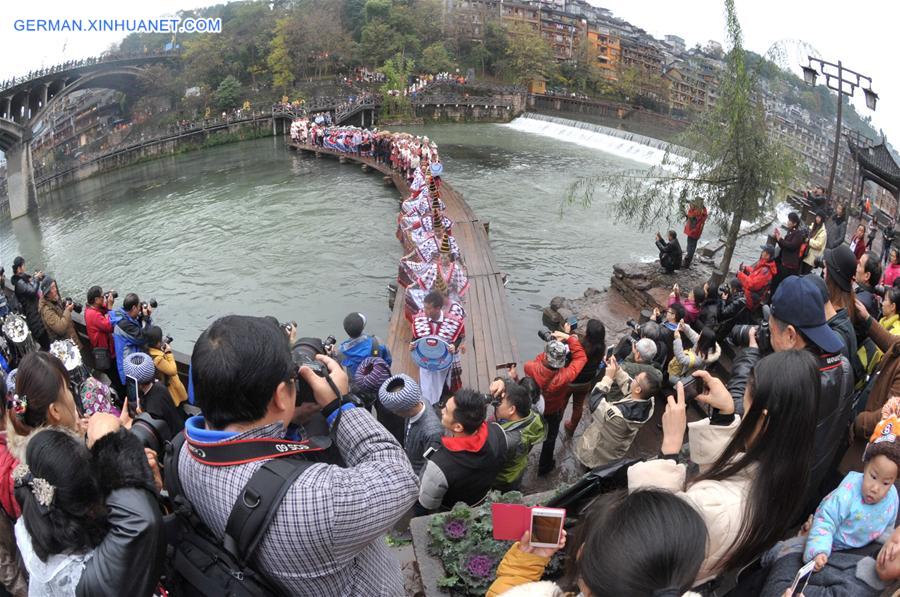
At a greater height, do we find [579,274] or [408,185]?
[408,185]

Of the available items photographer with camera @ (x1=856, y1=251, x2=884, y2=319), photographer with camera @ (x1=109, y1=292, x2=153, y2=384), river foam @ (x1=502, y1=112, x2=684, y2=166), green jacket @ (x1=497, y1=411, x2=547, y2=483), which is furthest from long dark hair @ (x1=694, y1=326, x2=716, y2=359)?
river foam @ (x1=502, y1=112, x2=684, y2=166)

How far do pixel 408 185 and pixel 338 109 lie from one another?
2002cm

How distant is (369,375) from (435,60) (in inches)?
1816

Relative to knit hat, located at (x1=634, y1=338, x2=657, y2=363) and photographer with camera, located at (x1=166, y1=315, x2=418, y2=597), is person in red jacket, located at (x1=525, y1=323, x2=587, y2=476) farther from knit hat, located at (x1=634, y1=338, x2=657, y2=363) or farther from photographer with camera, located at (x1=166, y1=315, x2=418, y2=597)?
photographer with camera, located at (x1=166, y1=315, x2=418, y2=597)

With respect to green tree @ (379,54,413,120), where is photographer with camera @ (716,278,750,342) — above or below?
below

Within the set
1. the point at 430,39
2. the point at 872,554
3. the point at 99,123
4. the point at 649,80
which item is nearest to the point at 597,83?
the point at 649,80

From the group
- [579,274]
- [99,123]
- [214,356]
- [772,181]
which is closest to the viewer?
[214,356]

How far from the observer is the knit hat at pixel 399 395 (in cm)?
368

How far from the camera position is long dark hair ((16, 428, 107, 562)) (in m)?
1.96

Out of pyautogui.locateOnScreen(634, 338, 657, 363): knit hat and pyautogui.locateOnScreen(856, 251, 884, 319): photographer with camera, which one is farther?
pyautogui.locateOnScreen(856, 251, 884, 319): photographer with camera

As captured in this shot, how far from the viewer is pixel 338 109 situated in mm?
35000

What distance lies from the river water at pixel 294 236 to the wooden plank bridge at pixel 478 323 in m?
0.83

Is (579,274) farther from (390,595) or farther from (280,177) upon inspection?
(280,177)

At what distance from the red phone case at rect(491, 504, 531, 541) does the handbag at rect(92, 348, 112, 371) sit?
5657mm
